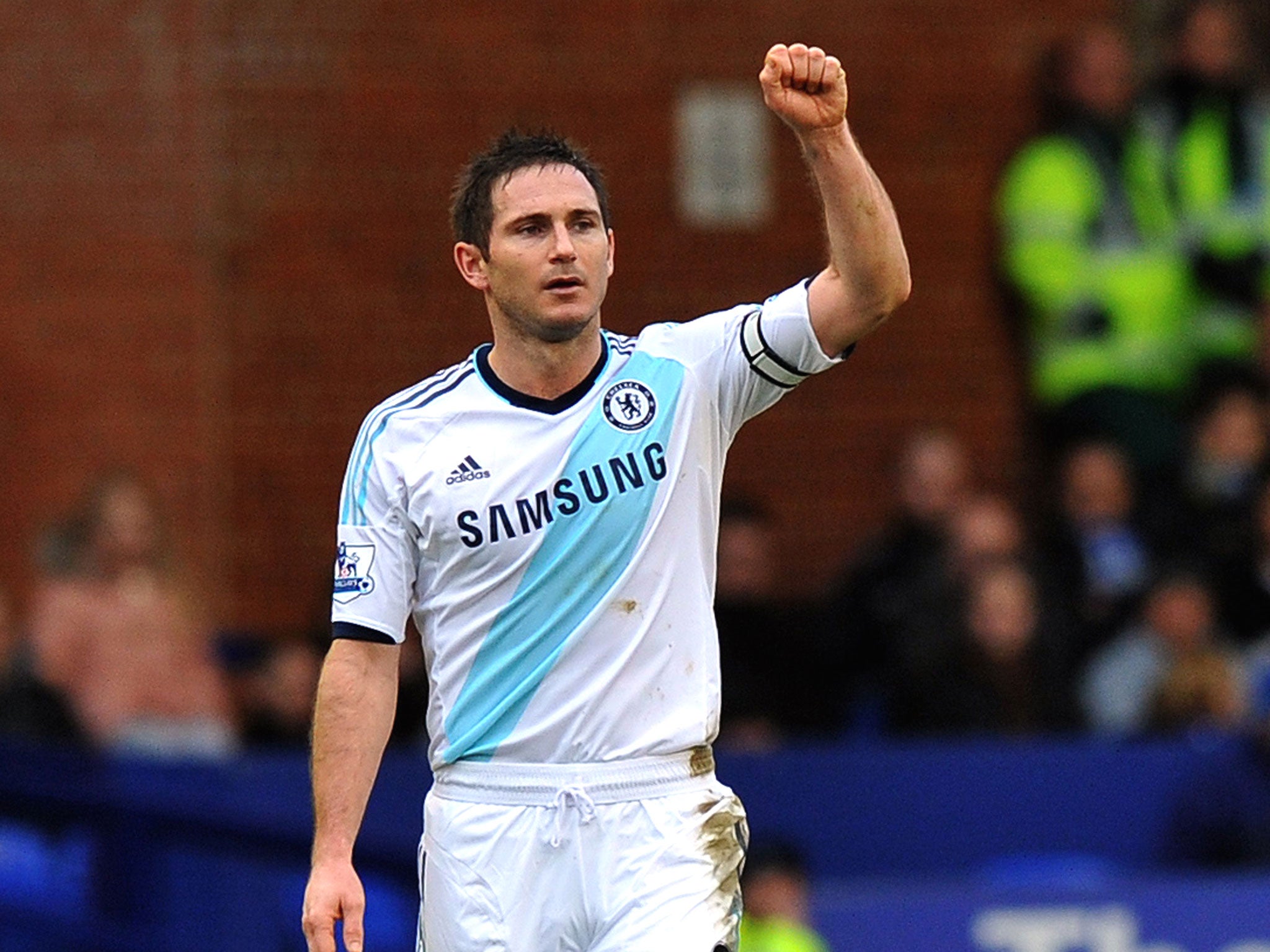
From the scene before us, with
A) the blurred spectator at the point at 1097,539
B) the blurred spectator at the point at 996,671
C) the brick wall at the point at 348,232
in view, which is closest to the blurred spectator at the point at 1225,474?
the blurred spectator at the point at 1097,539

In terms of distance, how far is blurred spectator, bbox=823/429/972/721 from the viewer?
10.5m

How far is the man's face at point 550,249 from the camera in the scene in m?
5.14

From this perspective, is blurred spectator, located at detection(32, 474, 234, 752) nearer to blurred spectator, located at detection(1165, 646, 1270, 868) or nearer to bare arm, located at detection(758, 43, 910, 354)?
blurred spectator, located at detection(1165, 646, 1270, 868)

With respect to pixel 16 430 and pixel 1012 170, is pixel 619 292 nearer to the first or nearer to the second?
pixel 1012 170

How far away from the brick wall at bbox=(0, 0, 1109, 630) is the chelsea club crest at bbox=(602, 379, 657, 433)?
6.18m

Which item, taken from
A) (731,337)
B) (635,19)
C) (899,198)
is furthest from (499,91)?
(731,337)

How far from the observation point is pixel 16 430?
11484mm

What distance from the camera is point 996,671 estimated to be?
10.6m

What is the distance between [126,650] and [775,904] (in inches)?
110

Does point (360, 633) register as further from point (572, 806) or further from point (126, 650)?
point (126, 650)

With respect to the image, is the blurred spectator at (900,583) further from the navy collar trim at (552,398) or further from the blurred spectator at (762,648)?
the navy collar trim at (552,398)

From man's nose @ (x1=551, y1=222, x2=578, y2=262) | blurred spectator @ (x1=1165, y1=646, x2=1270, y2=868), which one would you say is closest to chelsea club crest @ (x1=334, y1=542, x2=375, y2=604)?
man's nose @ (x1=551, y1=222, x2=578, y2=262)

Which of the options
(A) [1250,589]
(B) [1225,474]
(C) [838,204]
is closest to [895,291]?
(C) [838,204]

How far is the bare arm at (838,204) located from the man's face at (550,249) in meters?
0.41
